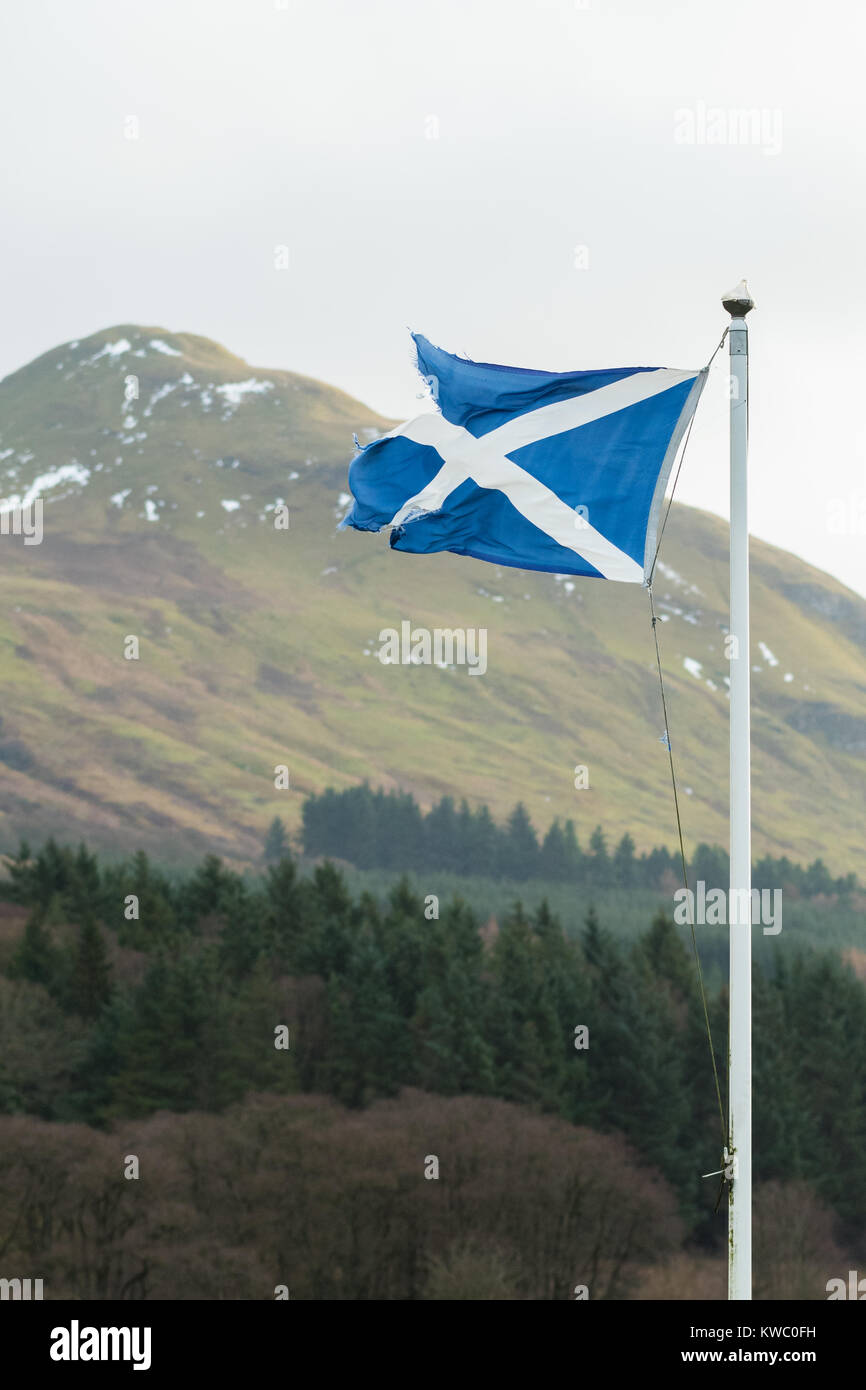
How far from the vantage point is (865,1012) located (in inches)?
3238

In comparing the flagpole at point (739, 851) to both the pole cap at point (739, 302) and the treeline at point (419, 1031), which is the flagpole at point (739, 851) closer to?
the pole cap at point (739, 302)

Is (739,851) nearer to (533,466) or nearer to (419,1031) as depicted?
(533,466)

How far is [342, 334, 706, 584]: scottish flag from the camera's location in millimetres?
13641

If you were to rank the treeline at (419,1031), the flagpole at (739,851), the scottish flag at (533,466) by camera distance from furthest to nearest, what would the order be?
the treeline at (419,1031)
the scottish flag at (533,466)
the flagpole at (739,851)

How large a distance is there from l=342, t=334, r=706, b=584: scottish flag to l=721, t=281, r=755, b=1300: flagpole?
0.82m

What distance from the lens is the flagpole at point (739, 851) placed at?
12.0 m

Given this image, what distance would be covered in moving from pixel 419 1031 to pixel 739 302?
219ft

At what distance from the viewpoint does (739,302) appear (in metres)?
12.6

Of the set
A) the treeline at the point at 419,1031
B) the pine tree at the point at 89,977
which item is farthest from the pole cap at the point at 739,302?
the pine tree at the point at 89,977

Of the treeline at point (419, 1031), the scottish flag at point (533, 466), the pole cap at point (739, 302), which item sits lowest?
the treeline at point (419, 1031)

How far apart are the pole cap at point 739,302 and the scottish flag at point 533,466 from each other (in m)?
0.81

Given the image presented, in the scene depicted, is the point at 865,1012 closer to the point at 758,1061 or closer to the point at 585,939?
the point at 758,1061
